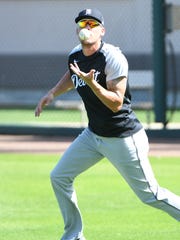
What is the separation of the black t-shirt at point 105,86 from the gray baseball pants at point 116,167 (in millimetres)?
84

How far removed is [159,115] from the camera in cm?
1627

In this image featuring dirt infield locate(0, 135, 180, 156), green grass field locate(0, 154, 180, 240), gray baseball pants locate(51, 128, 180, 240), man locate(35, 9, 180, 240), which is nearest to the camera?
man locate(35, 9, 180, 240)

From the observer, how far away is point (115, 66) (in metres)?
6.98

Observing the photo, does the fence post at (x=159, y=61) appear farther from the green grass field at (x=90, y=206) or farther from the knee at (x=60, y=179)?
the knee at (x=60, y=179)

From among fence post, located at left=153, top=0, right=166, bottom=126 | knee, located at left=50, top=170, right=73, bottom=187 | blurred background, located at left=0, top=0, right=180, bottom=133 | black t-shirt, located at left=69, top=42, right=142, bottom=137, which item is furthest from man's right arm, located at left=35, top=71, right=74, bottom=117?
blurred background, located at left=0, top=0, right=180, bottom=133

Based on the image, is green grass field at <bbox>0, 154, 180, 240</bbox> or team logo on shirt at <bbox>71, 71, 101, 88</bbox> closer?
team logo on shirt at <bbox>71, 71, 101, 88</bbox>

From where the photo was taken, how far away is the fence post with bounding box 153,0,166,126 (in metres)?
16.2

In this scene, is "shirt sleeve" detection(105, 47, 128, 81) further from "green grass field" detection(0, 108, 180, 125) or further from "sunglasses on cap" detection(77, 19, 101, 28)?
"green grass field" detection(0, 108, 180, 125)

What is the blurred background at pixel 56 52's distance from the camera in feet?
59.3

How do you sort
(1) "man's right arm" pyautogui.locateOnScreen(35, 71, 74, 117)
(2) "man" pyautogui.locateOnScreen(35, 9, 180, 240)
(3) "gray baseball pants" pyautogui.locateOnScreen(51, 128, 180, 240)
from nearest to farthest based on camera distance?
(2) "man" pyautogui.locateOnScreen(35, 9, 180, 240)
(3) "gray baseball pants" pyautogui.locateOnScreen(51, 128, 180, 240)
(1) "man's right arm" pyautogui.locateOnScreen(35, 71, 74, 117)

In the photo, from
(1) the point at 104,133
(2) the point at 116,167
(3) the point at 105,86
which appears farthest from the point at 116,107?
(2) the point at 116,167

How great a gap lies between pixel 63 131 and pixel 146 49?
143 inches

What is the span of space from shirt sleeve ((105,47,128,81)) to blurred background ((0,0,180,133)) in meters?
9.75

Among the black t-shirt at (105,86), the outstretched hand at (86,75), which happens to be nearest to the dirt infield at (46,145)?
the black t-shirt at (105,86)
